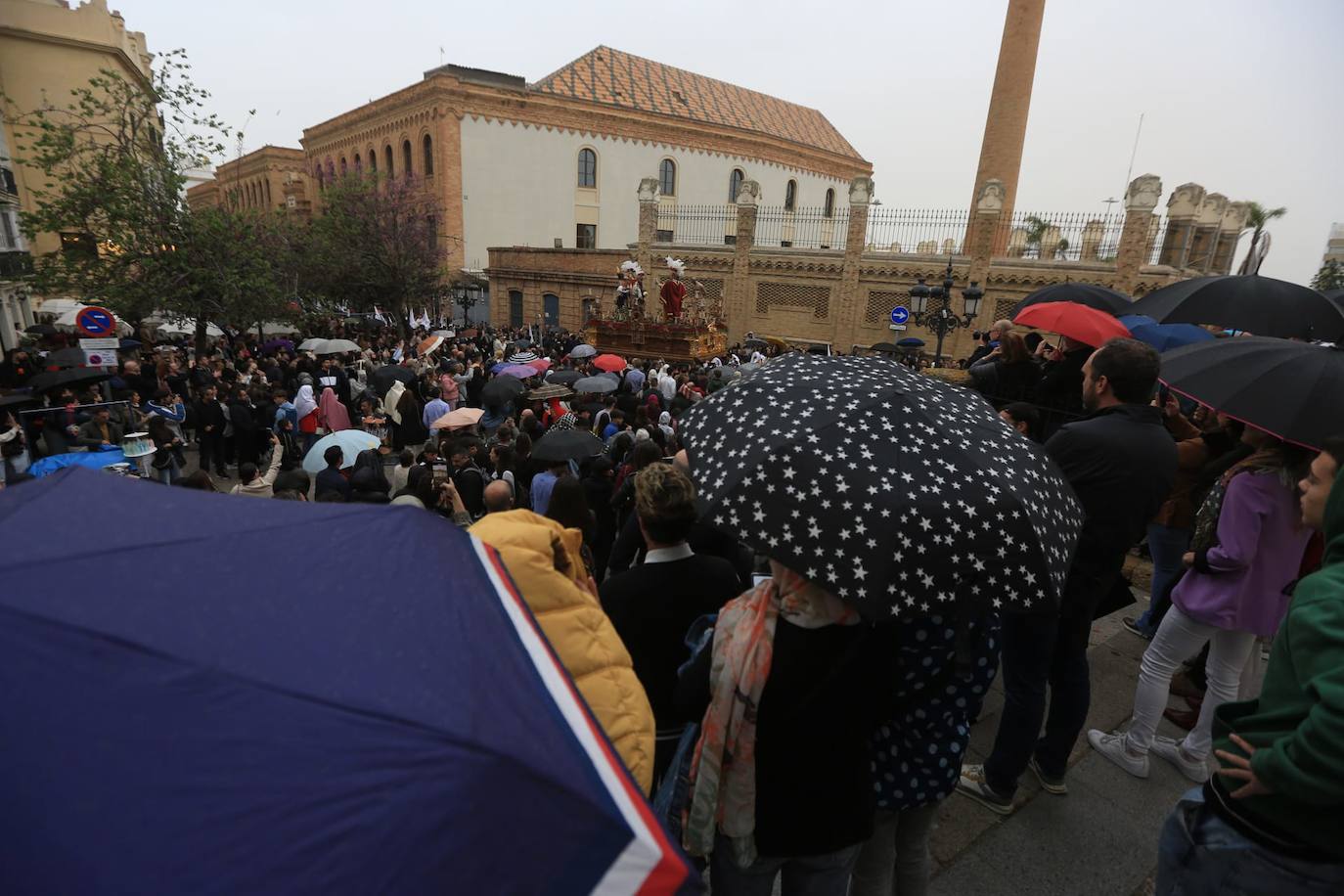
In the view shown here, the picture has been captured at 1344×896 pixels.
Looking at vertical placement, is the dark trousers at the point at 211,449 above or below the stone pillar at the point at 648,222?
below

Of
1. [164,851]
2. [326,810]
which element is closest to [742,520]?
[326,810]

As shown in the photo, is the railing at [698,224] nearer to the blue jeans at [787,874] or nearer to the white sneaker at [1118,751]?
the white sneaker at [1118,751]

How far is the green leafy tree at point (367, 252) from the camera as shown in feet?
88.0

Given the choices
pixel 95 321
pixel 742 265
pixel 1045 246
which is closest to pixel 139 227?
pixel 95 321

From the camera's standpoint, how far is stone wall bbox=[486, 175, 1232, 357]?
2197 cm

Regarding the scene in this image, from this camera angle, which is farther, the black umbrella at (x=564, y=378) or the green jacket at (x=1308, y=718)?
the black umbrella at (x=564, y=378)

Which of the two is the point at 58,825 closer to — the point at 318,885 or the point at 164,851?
the point at 164,851

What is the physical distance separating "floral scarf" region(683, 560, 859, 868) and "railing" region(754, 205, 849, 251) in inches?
1076

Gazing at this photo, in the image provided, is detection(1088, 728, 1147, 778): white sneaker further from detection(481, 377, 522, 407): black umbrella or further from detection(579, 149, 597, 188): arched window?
detection(579, 149, 597, 188): arched window

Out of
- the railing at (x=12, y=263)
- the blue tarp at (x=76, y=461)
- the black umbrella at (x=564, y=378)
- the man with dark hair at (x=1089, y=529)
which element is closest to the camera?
the man with dark hair at (x=1089, y=529)

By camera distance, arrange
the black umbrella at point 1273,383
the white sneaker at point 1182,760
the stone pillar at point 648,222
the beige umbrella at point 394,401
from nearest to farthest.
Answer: the black umbrella at point 1273,383 → the white sneaker at point 1182,760 → the beige umbrella at point 394,401 → the stone pillar at point 648,222

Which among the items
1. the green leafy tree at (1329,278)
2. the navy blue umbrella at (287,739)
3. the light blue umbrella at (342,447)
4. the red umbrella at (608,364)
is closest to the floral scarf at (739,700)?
the navy blue umbrella at (287,739)

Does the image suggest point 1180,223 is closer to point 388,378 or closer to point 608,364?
point 608,364

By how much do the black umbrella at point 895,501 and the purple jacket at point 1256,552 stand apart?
149cm
